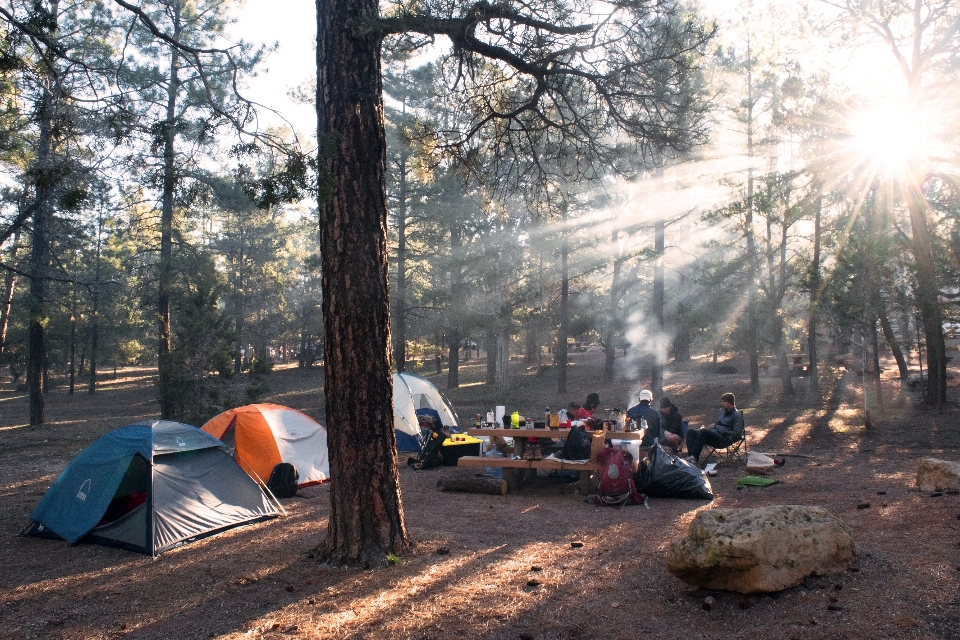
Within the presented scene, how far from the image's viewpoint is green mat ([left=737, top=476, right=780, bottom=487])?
8.51 m

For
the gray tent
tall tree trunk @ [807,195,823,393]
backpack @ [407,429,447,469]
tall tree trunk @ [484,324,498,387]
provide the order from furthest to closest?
tall tree trunk @ [484,324,498,387] < tall tree trunk @ [807,195,823,393] < backpack @ [407,429,447,469] < the gray tent

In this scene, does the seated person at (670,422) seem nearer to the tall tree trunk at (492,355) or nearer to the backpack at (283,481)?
the backpack at (283,481)

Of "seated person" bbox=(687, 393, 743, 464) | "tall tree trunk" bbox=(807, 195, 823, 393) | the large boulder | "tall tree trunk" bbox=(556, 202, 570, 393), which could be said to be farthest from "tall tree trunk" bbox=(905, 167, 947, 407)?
"tall tree trunk" bbox=(556, 202, 570, 393)

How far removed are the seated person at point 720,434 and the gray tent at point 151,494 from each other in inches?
239

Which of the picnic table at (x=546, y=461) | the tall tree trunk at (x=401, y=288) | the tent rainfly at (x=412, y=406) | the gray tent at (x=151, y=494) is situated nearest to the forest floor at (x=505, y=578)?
the gray tent at (x=151, y=494)

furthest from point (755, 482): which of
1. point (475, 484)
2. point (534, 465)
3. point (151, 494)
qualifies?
point (151, 494)

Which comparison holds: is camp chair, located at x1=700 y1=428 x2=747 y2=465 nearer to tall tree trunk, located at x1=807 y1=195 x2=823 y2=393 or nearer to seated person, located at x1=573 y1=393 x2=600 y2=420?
seated person, located at x1=573 y1=393 x2=600 y2=420

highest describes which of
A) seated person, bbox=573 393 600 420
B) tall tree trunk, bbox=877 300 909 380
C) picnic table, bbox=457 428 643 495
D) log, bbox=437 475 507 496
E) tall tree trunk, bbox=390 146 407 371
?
tall tree trunk, bbox=390 146 407 371

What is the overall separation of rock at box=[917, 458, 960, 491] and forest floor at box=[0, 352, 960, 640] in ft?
0.87

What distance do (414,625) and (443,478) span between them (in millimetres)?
5404

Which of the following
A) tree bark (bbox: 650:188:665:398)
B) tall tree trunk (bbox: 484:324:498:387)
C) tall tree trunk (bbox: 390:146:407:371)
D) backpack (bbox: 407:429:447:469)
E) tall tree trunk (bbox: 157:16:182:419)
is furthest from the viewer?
tall tree trunk (bbox: 484:324:498:387)

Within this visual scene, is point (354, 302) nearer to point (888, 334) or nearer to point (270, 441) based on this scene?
point (270, 441)

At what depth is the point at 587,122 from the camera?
7.31m

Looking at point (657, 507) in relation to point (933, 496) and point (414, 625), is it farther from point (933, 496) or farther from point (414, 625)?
point (414, 625)
